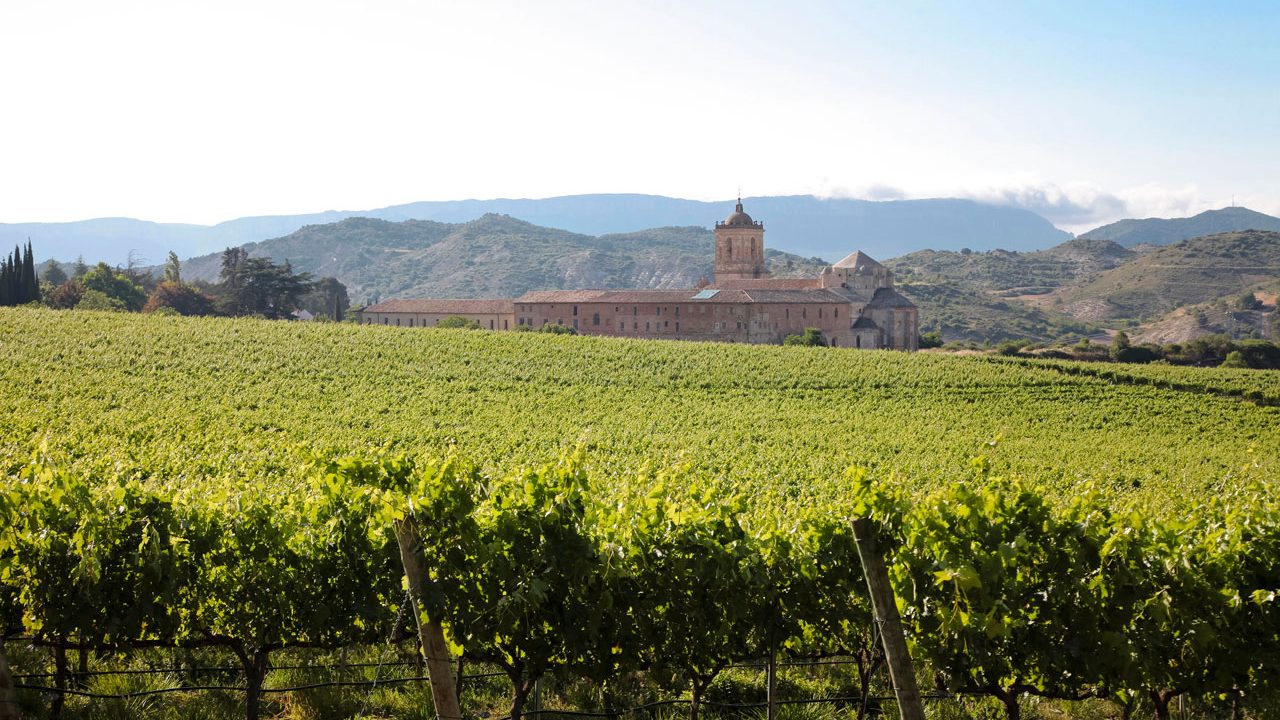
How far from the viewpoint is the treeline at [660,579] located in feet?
18.0

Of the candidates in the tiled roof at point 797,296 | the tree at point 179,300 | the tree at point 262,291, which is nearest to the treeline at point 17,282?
the tree at point 179,300

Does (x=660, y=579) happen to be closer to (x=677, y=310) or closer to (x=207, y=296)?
(x=677, y=310)

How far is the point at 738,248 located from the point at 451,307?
25950mm

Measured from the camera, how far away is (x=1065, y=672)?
19.2ft

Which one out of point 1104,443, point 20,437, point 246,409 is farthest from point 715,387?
point 20,437

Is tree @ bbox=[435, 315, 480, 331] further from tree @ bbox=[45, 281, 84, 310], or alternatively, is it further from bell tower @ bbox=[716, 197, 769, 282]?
tree @ bbox=[45, 281, 84, 310]

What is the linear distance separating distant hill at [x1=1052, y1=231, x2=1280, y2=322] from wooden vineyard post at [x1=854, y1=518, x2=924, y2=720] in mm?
126371

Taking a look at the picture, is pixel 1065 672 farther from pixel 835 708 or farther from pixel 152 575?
pixel 152 575

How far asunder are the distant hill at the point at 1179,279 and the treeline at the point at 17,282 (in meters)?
118

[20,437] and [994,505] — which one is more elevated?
[994,505]

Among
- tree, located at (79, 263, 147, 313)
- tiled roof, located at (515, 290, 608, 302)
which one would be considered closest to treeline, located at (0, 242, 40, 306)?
tree, located at (79, 263, 147, 313)

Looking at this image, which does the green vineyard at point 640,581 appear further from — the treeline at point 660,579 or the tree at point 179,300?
the tree at point 179,300

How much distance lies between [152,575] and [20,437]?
Result: 51.6 ft

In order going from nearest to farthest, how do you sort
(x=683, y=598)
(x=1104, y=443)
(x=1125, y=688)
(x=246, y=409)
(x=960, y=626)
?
(x=960, y=626), (x=1125, y=688), (x=683, y=598), (x=246, y=409), (x=1104, y=443)
